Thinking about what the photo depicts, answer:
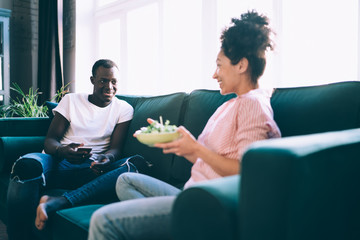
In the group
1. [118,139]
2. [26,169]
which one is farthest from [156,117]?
[26,169]

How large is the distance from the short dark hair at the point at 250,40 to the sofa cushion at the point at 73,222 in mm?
819

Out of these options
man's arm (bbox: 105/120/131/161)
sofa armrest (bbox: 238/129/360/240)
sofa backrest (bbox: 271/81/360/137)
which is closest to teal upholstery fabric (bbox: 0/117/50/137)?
man's arm (bbox: 105/120/131/161)

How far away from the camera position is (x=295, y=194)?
2.25 feet

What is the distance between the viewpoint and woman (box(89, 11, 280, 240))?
0.97m

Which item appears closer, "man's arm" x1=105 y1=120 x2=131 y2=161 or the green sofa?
the green sofa

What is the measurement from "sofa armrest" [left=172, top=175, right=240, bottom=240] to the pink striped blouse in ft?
0.84

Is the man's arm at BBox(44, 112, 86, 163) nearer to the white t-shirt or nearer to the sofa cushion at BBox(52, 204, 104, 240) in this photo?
the white t-shirt

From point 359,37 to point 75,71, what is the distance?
3165mm

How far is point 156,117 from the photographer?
202cm

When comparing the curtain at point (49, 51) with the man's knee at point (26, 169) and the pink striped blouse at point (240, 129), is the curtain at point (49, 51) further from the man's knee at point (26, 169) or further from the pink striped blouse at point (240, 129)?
the pink striped blouse at point (240, 129)

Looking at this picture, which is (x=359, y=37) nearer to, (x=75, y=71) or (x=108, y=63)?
(x=108, y=63)

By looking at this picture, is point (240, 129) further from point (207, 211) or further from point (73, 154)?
point (73, 154)

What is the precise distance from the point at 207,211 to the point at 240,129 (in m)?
0.38

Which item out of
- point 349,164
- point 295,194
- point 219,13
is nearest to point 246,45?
point 349,164
